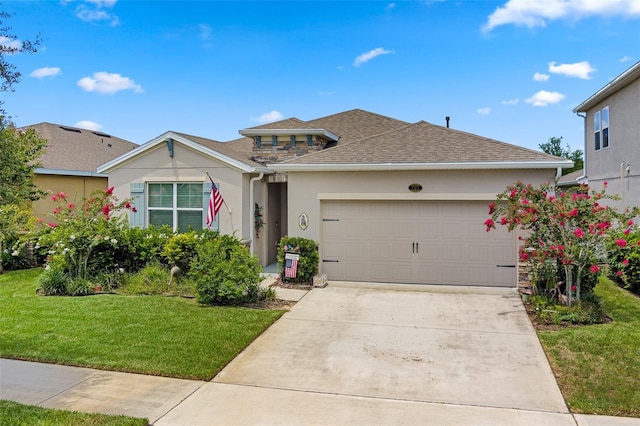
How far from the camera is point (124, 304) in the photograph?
29.1 feet

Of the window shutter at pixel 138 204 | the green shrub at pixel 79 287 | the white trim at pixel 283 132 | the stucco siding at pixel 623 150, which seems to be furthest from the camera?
the white trim at pixel 283 132

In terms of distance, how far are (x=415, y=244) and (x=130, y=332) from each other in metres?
6.68

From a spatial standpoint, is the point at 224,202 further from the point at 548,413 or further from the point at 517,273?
the point at 548,413

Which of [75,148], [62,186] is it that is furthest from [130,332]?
[75,148]

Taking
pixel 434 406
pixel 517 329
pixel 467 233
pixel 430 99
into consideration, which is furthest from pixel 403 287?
pixel 430 99

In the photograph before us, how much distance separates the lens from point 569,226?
8383mm

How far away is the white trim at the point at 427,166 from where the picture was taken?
10031 millimetres

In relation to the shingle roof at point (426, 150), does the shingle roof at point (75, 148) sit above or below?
above

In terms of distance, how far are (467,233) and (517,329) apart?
11.4 ft

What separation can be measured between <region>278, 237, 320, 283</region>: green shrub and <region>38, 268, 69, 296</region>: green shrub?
16.1 feet

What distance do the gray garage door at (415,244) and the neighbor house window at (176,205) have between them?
3.84 meters

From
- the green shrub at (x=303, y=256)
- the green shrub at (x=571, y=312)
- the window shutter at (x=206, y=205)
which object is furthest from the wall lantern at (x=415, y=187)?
the window shutter at (x=206, y=205)

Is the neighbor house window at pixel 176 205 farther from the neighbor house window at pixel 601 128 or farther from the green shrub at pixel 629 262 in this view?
the neighbor house window at pixel 601 128

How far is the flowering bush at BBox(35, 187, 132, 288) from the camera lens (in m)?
10.4
